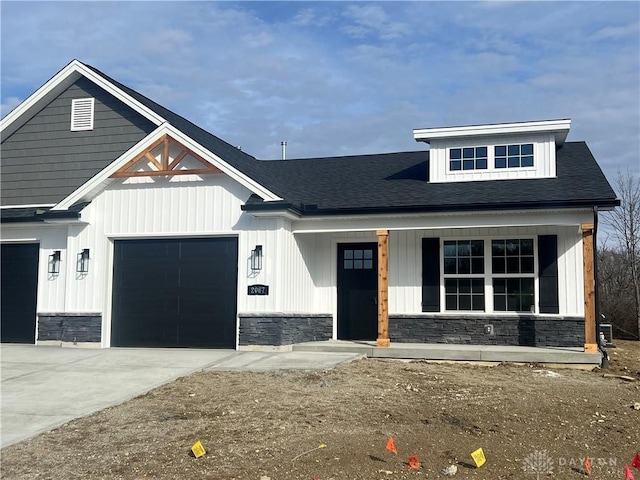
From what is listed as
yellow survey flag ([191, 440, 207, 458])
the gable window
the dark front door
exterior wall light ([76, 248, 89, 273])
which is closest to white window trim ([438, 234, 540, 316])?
the dark front door

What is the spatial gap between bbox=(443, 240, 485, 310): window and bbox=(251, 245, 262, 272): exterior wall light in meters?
3.97

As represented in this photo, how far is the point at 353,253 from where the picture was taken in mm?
14594

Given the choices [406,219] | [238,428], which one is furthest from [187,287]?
[238,428]

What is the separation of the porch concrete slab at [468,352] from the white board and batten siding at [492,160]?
12.6ft

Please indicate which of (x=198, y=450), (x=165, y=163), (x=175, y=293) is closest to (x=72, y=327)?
(x=175, y=293)

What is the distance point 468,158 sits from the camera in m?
14.5

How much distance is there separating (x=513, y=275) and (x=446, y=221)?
1.91 metres

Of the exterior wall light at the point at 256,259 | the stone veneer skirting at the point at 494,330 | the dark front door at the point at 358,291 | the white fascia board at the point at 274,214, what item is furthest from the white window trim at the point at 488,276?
the exterior wall light at the point at 256,259

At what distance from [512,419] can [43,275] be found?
11.3m

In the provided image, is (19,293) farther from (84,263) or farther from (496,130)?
(496,130)

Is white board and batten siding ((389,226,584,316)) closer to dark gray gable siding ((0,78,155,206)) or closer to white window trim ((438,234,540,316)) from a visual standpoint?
white window trim ((438,234,540,316))

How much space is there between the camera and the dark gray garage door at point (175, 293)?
13.4 metres

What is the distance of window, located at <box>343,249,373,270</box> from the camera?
47.4 feet

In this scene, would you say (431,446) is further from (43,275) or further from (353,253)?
(43,275)
